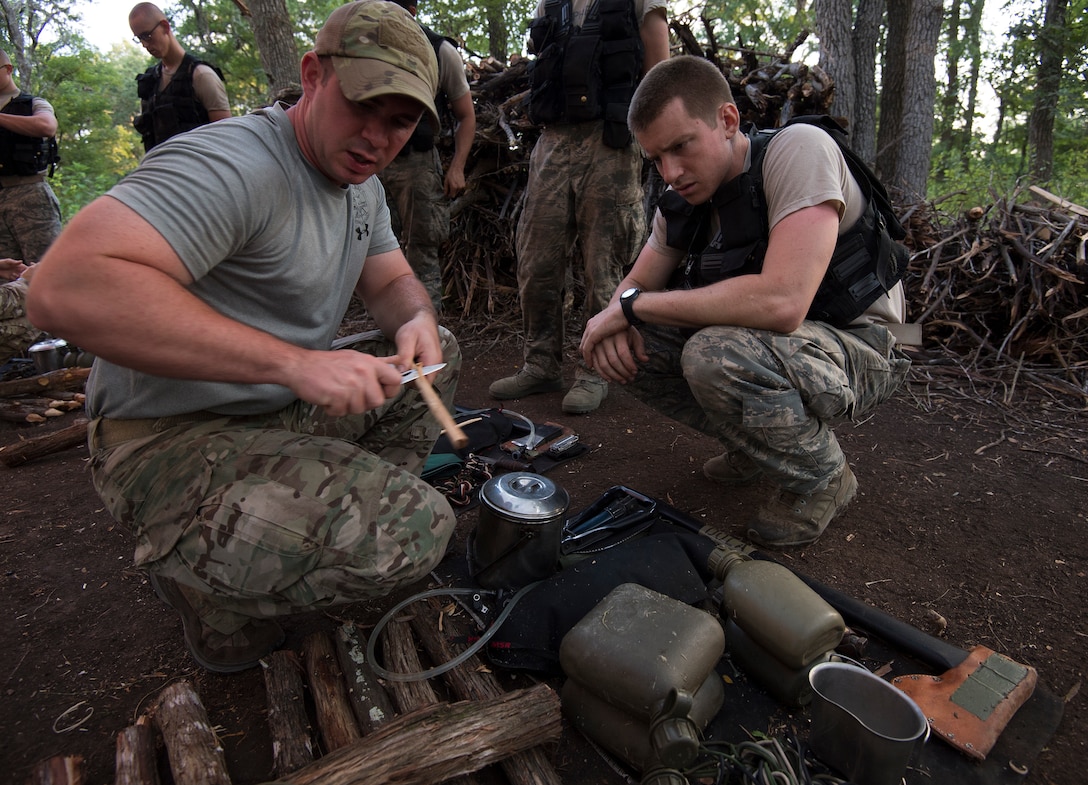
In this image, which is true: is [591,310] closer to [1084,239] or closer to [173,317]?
[173,317]

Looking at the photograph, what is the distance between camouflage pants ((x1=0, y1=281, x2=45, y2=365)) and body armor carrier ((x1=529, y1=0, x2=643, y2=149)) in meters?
3.72

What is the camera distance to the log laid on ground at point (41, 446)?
3393mm

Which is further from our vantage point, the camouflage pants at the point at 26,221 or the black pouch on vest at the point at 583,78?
the camouflage pants at the point at 26,221

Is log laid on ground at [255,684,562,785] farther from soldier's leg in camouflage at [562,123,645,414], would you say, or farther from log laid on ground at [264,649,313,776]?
soldier's leg in camouflage at [562,123,645,414]

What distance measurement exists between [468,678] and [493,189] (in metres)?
5.57

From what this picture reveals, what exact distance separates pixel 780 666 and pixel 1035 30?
57.2ft

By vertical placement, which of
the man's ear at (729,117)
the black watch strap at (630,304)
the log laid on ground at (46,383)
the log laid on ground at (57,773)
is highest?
the man's ear at (729,117)

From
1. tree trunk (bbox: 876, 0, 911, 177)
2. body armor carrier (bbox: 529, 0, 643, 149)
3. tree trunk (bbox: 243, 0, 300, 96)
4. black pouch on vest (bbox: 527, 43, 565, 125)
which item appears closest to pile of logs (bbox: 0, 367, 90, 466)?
black pouch on vest (bbox: 527, 43, 565, 125)

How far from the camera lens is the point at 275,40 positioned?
7.52 meters

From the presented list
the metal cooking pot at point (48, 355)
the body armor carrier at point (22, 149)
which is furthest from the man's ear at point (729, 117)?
the body armor carrier at point (22, 149)

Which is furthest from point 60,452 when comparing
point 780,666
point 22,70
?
point 22,70

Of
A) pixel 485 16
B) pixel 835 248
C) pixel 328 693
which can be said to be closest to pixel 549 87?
pixel 835 248

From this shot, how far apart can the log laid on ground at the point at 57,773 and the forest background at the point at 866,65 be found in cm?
624

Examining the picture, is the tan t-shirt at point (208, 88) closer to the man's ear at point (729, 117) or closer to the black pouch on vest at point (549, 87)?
the black pouch on vest at point (549, 87)
